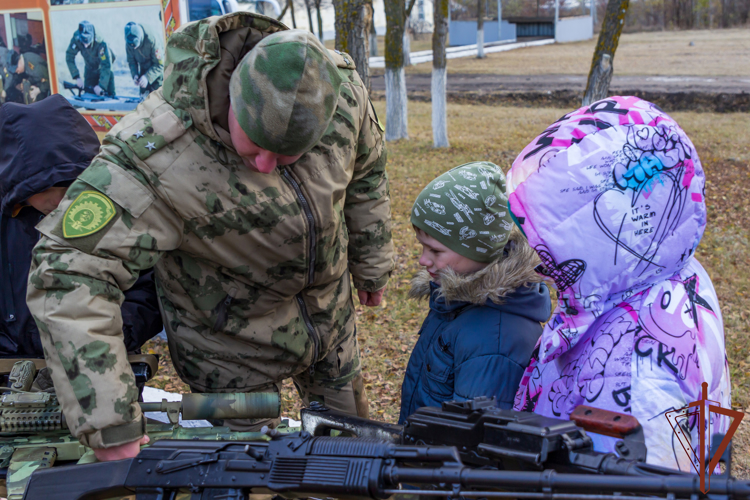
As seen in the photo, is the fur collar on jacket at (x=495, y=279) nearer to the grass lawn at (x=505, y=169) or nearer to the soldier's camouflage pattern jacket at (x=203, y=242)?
the soldier's camouflage pattern jacket at (x=203, y=242)

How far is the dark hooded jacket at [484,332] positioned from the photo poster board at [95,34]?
10.5 ft

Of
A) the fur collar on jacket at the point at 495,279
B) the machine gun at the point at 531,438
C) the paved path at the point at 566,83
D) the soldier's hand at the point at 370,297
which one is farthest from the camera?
the paved path at the point at 566,83

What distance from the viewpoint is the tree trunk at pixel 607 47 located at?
9070 millimetres

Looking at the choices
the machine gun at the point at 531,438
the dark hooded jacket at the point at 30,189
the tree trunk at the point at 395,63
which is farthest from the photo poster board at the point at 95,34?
the tree trunk at the point at 395,63

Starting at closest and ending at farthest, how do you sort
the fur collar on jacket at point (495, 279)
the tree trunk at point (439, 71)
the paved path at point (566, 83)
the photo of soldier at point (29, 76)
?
the fur collar on jacket at point (495, 279), the photo of soldier at point (29, 76), the tree trunk at point (439, 71), the paved path at point (566, 83)

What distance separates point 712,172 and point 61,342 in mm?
10014

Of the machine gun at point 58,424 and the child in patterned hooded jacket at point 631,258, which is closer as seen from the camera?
the child in patterned hooded jacket at point 631,258

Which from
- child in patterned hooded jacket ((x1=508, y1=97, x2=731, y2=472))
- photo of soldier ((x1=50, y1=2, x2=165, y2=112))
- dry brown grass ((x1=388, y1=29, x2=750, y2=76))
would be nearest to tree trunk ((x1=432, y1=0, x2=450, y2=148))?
photo of soldier ((x1=50, y1=2, x2=165, y2=112))

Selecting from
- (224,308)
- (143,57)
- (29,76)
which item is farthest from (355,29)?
(224,308)

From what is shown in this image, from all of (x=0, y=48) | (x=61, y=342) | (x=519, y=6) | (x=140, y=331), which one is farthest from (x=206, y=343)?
(x=519, y=6)

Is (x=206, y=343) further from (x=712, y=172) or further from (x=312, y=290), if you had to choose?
(x=712, y=172)

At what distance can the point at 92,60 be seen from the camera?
15.2 feet

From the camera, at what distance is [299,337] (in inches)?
99.7

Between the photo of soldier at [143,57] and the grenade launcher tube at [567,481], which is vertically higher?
the photo of soldier at [143,57]
